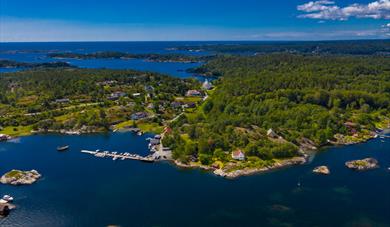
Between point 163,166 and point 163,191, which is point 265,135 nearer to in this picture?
point 163,166

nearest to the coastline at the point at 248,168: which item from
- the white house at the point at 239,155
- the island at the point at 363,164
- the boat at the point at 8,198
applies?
the white house at the point at 239,155

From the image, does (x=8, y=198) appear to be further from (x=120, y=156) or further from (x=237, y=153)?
(x=237, y=153)

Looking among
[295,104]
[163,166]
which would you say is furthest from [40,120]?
[295,104]

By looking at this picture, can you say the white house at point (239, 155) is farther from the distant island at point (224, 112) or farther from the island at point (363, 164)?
the island at point (363, 164)

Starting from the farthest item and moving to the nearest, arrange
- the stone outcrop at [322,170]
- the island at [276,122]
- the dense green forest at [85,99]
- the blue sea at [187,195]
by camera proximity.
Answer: the dense green forest at [85,99]
the island at [276,122]
the stone outcrop at [322,170]
the blue sea at [187,195]

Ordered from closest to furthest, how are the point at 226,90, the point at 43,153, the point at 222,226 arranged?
the point at 222,226
the point at 43,153
the point at 226,90

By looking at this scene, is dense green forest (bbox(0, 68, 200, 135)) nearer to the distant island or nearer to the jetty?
the distant island

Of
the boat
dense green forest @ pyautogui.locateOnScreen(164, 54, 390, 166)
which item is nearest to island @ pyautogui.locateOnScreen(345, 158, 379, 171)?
dense green forest @ pyautogui.locateOnScreen(164, 54, 390, 166)
